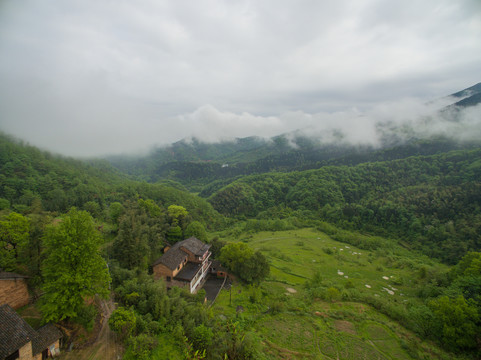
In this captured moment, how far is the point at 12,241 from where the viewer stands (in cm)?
2155

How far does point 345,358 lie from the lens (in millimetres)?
22078

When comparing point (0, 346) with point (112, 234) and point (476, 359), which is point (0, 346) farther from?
point (476, 359)

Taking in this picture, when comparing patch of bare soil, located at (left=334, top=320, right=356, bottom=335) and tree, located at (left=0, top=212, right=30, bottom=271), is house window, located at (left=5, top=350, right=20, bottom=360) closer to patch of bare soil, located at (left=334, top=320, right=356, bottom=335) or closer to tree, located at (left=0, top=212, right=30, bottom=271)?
tree, located at (left=0, top=212, right=30, bottom=271)

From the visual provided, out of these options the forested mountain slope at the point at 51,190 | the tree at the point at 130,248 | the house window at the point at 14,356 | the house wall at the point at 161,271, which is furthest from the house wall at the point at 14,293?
the forested mountain slope at the point at 51,190

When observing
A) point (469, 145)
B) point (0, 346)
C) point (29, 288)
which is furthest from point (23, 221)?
point (469, 145)

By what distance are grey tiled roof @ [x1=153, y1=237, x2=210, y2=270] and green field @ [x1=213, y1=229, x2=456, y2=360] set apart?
8.19 meters

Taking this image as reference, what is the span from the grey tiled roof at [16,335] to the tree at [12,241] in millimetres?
8891

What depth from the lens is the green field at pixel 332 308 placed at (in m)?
23.0

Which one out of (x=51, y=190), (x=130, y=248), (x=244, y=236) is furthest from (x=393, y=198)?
(x=51, y=190)

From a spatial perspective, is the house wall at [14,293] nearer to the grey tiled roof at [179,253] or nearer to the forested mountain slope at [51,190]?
the grey tiled roof at [179,253]

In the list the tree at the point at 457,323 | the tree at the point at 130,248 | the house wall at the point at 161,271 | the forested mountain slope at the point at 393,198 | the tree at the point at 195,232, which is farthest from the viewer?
the forested mountain slope at the point at 393,198

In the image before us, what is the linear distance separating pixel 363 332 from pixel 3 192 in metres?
73.1

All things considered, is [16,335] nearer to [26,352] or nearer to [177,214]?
[26,352]

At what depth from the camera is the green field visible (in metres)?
23.0
